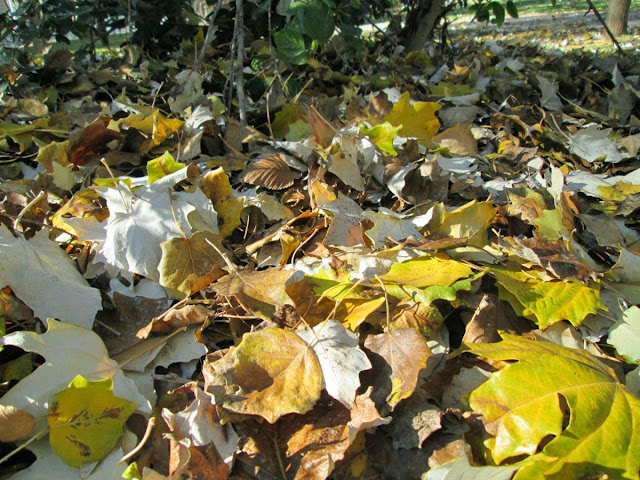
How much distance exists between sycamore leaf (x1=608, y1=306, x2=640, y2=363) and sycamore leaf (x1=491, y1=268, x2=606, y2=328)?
42 mm

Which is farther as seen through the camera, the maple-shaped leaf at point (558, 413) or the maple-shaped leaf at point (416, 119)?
the maple-shaped leaf at point (416, 119)

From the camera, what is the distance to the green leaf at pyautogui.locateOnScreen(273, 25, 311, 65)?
1608 millimetres

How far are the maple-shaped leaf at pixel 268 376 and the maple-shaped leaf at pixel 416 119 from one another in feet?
2.85

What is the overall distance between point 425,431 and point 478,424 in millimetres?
80

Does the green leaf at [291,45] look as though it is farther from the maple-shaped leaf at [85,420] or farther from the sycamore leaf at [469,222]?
the maple-shaped leaf at [85,420]

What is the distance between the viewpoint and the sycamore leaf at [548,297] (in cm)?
83

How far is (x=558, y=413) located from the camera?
661 mm

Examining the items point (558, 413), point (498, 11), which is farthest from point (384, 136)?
point (498, 11)

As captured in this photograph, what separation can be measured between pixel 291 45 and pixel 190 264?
1.00m

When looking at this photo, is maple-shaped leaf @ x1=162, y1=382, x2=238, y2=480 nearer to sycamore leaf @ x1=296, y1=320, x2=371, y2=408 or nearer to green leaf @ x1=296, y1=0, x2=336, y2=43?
sycamore leaf @ x1=296, y1=320, x2=371, y2=408

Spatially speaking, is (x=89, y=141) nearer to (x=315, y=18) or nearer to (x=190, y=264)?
(x=190, y=264)

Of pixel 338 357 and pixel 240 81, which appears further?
pixel 240 81

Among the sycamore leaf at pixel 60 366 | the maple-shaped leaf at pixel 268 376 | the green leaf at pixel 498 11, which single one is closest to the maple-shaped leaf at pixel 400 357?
the maple-shaped leaf at pixel 268 376

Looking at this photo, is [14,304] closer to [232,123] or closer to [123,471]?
[123,471]
